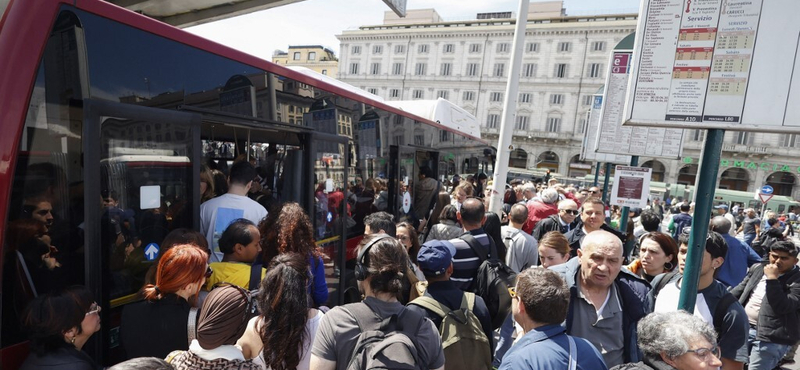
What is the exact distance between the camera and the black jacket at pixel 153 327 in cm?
228

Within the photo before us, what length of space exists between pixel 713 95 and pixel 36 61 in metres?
3.55

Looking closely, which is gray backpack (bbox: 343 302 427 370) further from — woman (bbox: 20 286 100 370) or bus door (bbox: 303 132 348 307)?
bus door (bbox: 303 132 348 307)

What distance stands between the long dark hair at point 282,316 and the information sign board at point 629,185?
4527 millimetres

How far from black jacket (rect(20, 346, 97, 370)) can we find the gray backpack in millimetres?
1218

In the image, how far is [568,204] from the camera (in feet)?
19.1

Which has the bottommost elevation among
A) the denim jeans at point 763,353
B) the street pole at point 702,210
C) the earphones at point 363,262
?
the denim jeans at point 763,353

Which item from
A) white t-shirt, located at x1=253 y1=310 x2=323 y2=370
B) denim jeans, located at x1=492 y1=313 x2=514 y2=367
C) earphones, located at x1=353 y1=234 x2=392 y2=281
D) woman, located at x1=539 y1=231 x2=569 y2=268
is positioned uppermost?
earphones, located at x1=353 y1=234 x2=392 y2=281

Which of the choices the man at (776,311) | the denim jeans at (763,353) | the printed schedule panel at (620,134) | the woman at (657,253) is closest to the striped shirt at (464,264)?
the woman at (657,253)

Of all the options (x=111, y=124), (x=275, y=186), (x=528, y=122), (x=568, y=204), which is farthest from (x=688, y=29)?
(x=528, y=122)

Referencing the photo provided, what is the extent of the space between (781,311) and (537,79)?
51.7m

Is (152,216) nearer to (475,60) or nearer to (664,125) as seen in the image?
(664,125)

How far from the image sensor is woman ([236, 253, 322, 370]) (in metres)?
2.19

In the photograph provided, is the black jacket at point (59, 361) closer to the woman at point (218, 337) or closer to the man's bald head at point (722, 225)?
the woman at point (218, 337)

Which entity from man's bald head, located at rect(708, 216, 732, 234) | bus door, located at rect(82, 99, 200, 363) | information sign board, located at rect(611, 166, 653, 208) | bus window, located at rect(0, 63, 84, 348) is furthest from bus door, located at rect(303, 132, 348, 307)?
man's bald head, located at rect(708, 216, 732, 234)
